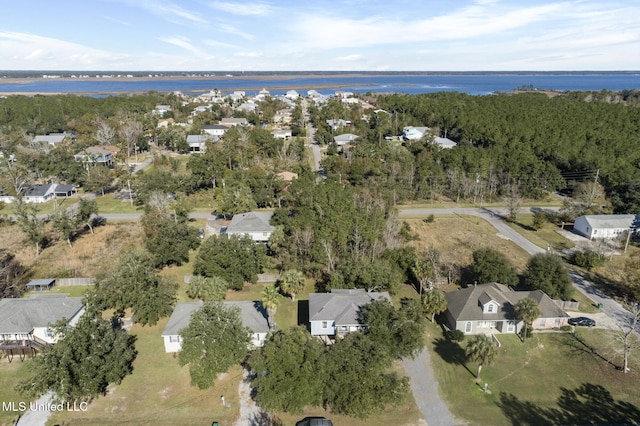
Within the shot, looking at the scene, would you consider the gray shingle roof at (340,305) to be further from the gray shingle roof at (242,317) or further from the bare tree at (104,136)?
the bare tree at (104,136)

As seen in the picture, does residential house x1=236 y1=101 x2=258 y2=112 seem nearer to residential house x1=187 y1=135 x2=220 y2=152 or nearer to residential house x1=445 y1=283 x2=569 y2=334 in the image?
residential house x1=187 y1=135 x2=220 y2=152

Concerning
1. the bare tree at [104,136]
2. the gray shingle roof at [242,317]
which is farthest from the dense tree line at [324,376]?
the bare tree at [104,136]

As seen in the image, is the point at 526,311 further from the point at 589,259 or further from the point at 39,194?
the point at 39,194

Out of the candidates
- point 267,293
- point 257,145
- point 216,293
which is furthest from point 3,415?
point 257,145

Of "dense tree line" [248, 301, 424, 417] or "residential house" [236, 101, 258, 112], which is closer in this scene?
"dense tree line" [248, 301, 424, 417]

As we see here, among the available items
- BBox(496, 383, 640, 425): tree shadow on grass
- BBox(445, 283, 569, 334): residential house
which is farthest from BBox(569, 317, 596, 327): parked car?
BBox(496, 383, 640, 425): tree shadow on grass

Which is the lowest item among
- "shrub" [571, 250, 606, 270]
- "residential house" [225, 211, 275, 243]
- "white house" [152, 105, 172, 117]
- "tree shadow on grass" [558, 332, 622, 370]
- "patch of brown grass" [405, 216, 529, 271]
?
"tree shadow on grass" [558, 332, 622, 370]
